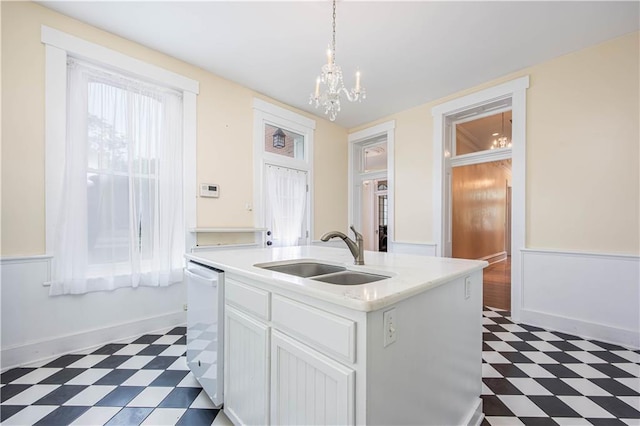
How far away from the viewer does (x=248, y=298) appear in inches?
54.0

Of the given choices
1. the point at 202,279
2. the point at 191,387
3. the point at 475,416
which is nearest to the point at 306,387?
the point at 202,279

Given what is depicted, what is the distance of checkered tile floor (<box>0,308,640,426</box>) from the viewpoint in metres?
1.57

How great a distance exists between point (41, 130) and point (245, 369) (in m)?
2.59

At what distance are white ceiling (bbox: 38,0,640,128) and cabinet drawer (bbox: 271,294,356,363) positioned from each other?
2377 millimetres

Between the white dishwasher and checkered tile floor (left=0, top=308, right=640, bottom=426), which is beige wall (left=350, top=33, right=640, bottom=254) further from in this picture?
the white dishwasher

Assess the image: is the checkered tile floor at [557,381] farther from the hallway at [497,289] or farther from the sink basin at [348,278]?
the sink basin at [348,278]

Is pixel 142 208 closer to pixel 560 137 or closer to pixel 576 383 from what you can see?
pixel 576 383

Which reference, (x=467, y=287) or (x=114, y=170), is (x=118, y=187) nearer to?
(x=114, y=170)

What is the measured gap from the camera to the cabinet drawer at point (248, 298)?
1272mm

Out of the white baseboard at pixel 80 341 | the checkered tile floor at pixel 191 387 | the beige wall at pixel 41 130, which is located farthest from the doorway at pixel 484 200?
the white baseboard at pixel 80 341

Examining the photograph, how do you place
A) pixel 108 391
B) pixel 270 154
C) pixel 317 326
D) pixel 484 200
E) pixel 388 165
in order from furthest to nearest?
pixel 484 200 → pixel 388 165 → pixel 270 154 → pixel 108 391 → pixel 317 326

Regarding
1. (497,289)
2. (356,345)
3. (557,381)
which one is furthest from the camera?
(497,289)

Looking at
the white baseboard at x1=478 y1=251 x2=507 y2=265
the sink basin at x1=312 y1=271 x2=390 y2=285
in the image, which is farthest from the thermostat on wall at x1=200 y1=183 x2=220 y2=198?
the white baseboard at x1=478 y1=251 x2=507 y2=265

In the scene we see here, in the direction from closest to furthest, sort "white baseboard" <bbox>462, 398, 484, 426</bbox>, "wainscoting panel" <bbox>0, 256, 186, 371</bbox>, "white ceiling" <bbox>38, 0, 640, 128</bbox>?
1. "white baseboard" <bbox>462, 398, 484, 426</bbox>
2. "wainscoting panel" <bbox>0, 256, 186, 371</bbox>
3. "white ceiling" <bbox>38, 0, 640, 128</bbox>
